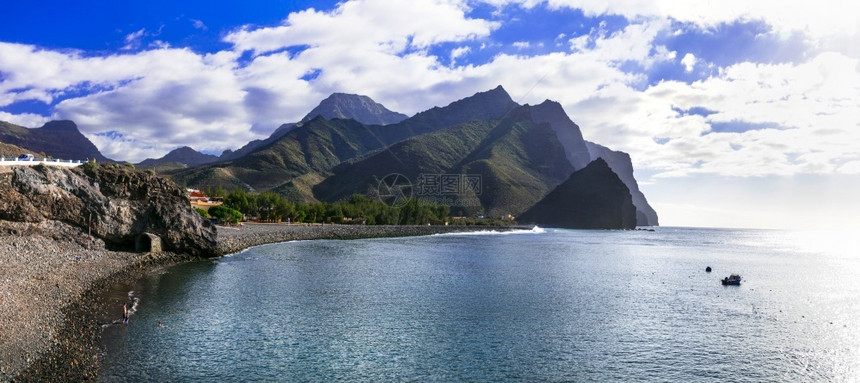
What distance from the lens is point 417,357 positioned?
30.4 meters

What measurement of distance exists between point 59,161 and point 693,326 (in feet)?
277

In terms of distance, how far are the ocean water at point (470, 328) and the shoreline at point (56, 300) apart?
183 cm

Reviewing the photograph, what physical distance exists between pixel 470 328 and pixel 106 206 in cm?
5916

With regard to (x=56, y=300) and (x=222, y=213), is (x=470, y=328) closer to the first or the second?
(x=56, y=300)

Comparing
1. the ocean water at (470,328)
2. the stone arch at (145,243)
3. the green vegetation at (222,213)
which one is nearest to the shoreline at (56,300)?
the ocean water at (470,328)

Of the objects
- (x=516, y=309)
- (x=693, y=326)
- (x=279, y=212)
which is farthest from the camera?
(x=279, y=212)

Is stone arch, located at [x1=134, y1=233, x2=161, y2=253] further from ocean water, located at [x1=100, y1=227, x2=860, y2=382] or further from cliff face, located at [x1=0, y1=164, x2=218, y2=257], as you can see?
ocean water, located at [x1=100, y1=227, x2=860, y2=382]

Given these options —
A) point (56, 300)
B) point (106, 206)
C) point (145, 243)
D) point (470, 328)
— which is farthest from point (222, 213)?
point (470, 328)

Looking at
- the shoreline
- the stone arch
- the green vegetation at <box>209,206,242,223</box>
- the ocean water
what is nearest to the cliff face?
the stone arch

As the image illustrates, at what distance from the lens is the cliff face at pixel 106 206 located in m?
61.5

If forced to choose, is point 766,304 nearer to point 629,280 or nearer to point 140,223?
point 629,280

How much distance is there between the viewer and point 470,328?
37938 millimetres

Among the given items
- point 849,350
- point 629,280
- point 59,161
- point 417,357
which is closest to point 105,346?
point 417,357

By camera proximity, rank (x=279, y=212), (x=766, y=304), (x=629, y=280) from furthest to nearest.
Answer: (x=279, y=212) → (x=629, y=280) → (x=766, y=304)
